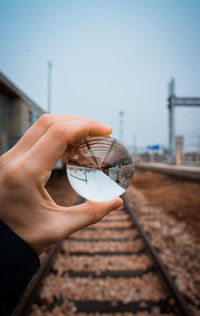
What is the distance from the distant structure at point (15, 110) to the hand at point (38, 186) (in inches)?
364

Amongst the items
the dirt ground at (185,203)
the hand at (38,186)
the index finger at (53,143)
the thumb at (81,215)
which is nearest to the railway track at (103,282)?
the thumb at (81,215)

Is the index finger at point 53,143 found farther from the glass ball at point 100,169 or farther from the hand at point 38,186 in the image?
the glass ball at point 100,169

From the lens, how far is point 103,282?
2.88 metres

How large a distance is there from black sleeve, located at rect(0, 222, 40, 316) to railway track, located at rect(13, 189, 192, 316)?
4.38 feet

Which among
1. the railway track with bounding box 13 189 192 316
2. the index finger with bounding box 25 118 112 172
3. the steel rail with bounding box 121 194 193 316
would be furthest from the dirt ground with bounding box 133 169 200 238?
the index finger with bounding box 25 118 112 172

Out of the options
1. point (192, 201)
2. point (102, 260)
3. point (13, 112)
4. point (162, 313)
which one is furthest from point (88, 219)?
point (13, 112)

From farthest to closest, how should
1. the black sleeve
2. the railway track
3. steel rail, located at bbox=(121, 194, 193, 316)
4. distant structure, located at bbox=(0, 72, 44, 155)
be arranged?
distant structure, located at bbox=(0, 72, 44, 155)
the railway track
steel rail, located at bbox=(121, 194, 193, 316)
the black sleeve

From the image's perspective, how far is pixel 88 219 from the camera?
1.05 metres

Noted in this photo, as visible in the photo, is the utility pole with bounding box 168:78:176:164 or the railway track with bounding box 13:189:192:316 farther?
the utility pole with bounding box 168:78:176:164

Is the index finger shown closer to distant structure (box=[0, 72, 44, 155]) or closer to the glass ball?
the glass ball

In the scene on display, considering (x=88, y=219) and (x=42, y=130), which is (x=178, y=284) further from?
(x=42, y=130)

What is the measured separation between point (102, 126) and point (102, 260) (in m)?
3.35

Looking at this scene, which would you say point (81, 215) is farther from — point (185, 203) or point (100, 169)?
point (185, 203)

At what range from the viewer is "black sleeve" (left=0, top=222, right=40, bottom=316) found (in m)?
0.79
